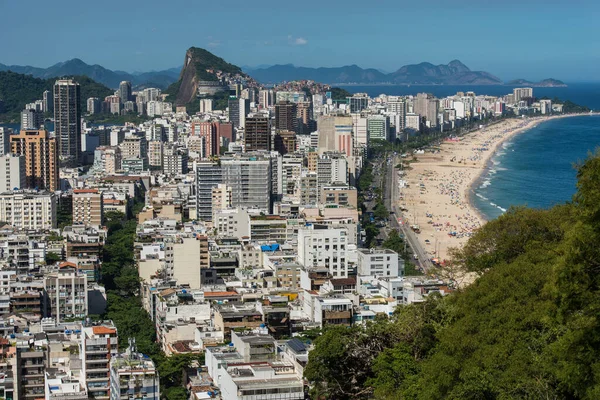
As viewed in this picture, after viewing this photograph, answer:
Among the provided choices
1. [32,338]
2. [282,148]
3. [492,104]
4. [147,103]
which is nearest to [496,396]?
[32,338]

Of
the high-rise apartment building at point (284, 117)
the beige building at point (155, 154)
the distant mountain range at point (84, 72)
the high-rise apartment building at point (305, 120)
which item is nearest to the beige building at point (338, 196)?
the beige building at point (155, 154)

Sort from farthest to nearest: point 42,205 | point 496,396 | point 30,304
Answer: point 42,205 < point 30,304 < point 496,396

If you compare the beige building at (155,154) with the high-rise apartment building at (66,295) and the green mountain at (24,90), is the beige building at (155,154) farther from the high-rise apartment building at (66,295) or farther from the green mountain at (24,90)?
the green mountain at (24,90)

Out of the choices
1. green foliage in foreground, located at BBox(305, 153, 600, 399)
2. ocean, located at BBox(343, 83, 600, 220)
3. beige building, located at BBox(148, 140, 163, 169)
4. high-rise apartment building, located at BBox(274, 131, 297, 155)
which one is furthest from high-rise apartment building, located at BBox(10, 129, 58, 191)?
green foliage in foreground, located at BBox(305, 153, 600, 399)

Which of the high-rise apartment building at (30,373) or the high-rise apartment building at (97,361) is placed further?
the high-rise apartment building at (30,373)

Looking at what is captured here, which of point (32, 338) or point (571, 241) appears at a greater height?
point (571, 241)

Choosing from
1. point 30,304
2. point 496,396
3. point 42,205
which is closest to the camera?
point 496,396

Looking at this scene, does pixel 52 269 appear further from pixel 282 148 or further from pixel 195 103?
pixel 195 103

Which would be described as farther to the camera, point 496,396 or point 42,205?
point 42,205
